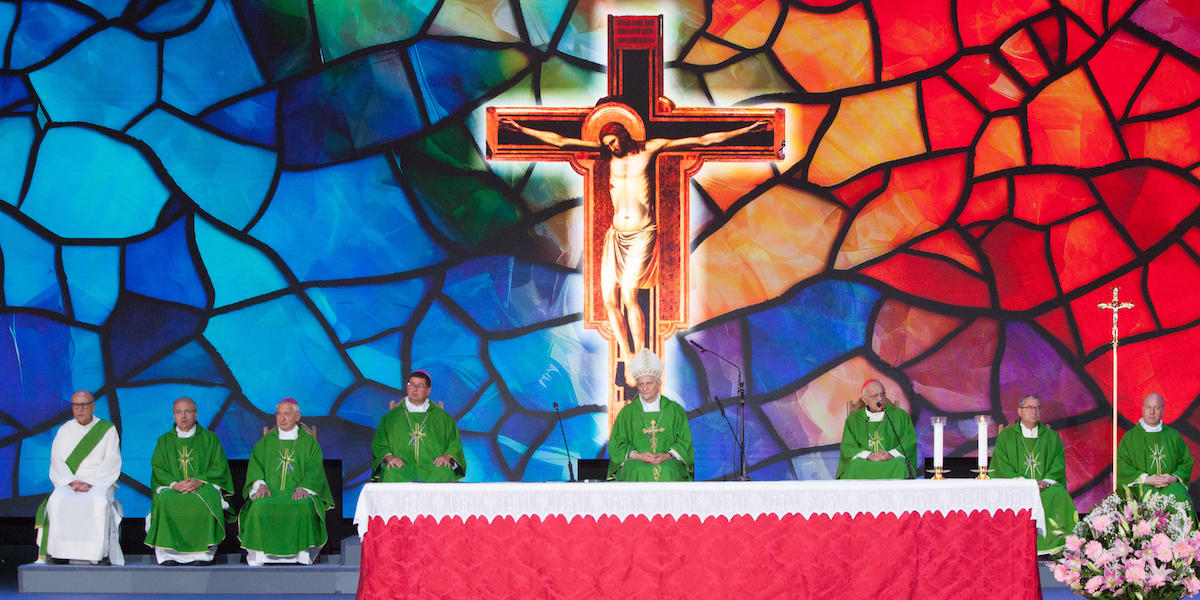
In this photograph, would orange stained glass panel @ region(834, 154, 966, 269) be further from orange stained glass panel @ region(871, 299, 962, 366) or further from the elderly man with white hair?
the elderly man with white hair

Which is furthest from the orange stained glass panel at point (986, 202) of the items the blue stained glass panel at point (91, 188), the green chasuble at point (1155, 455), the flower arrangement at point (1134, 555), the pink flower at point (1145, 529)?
the blue stained glass panel at point (91, 188)

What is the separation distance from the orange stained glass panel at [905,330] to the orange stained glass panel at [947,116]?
4.24 feet

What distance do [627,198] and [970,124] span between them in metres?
2.75

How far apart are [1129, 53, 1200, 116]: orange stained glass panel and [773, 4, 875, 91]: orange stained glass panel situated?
7.18 feet

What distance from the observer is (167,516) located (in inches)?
315

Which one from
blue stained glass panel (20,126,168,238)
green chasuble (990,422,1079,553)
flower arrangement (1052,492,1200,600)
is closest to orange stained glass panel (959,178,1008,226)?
green chasuble (990,422,1079,553)

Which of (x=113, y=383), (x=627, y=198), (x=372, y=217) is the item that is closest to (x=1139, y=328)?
(x=627, y=198)

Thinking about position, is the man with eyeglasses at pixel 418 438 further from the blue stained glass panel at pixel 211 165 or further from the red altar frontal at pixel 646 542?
the red altar frontal at pixel 646 542

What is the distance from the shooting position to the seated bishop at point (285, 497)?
26.1ft

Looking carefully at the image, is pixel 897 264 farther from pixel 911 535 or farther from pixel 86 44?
pixel 86 44

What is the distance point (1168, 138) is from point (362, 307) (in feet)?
21.2

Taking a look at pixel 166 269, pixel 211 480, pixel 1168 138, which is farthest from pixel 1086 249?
pixel 166 269

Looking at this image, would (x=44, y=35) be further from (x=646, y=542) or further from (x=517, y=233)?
(x=646, y=542)

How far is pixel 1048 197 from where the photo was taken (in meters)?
9.26
